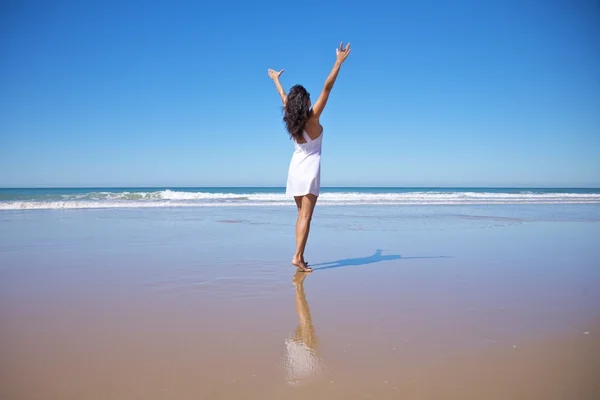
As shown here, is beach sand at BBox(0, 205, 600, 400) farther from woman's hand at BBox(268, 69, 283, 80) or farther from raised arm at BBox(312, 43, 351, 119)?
woman's hand at BBox(268, 69, 283, 80)

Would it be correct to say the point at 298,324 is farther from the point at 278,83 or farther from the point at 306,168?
the point at 278,83

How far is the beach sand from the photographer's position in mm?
1723

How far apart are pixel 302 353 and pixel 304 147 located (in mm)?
2642

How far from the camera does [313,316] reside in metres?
2.63

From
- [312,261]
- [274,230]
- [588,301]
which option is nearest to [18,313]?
[312,261]

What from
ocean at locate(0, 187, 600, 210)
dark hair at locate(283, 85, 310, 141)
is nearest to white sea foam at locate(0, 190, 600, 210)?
ocean at locate(0, 187, 600, 210)

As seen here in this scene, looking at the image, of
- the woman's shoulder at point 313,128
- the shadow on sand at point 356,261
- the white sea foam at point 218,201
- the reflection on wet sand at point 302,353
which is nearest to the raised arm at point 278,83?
the woman's shoulder at point 313,128

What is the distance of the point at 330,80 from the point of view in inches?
154

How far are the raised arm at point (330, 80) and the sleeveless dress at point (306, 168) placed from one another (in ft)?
0.94

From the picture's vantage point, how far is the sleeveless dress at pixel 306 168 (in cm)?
423

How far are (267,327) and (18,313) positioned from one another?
1.71m

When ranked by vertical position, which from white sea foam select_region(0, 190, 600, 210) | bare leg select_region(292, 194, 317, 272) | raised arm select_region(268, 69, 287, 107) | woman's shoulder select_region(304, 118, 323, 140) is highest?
raised arm select_region(268, 69, 287, 107)

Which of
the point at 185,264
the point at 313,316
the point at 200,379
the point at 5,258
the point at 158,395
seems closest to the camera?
the point at 158,395

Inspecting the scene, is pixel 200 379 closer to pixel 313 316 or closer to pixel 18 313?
pixel 313 316
